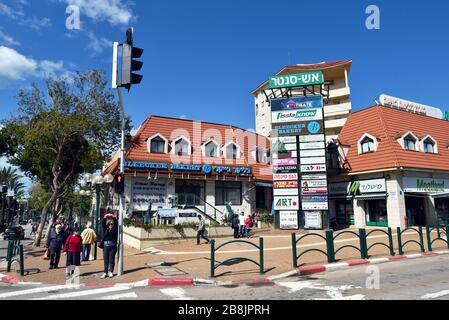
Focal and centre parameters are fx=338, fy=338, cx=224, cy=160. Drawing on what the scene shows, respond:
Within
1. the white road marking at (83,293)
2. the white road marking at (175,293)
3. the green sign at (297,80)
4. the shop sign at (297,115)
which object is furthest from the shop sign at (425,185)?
the white road marking at (83,293)

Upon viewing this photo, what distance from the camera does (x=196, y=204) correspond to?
25.8 metres

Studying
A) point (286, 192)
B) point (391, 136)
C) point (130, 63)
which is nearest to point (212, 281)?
point (130, 63)

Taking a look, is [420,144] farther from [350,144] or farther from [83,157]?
[83,157]

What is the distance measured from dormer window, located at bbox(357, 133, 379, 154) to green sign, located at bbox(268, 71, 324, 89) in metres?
6.07

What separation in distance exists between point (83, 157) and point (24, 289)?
1839cm

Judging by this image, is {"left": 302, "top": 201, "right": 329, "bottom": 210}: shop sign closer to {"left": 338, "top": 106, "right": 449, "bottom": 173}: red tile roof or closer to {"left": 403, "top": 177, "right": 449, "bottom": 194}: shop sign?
{"left": 338, "top": 106, "right": 449, "bottom": 173}: red tile roof

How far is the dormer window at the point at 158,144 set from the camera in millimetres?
26275

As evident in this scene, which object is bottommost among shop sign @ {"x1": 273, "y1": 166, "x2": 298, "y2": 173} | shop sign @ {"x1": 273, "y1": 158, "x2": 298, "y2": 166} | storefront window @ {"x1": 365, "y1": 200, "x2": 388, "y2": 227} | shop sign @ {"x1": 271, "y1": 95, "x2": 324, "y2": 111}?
storefront window @ {"x1": 365, "y1": 200, "x2": 388, "y2": 227}

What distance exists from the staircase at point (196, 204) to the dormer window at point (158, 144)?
4015 millimetres

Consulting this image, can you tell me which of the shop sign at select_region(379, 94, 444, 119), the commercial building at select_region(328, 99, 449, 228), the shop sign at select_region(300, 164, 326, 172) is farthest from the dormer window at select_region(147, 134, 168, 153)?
the shop sign at select_region(379, 94, 444, 119)

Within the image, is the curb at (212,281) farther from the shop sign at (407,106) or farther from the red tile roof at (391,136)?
the shop sign at (407,106)

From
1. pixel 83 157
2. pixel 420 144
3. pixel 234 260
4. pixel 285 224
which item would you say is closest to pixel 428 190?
pixel 420 144

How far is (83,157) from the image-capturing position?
26703 millimetres

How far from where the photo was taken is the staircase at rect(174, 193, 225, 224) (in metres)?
24.7
